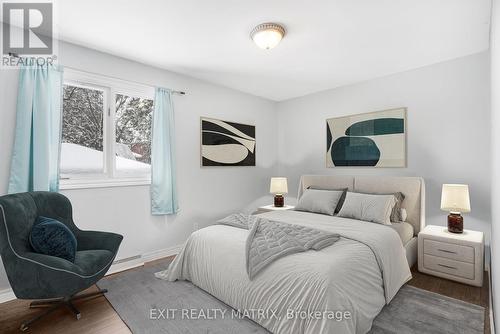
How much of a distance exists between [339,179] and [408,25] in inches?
85.0

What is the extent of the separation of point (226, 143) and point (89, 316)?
2818 millimetres

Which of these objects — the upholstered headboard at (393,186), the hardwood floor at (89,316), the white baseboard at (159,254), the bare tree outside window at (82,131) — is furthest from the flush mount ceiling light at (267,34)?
the white baseboard at (159,254)

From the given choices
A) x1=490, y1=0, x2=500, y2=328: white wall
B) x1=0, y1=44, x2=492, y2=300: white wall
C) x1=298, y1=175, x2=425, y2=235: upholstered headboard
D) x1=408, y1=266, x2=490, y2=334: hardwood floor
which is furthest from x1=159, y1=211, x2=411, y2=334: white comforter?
x1=0, y1=44, x2=492, y2=300: white wall

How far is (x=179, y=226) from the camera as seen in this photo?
11.7ft

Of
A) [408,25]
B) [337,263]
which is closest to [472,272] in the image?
[337,263]

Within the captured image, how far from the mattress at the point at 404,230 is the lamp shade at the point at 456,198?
1.44ft

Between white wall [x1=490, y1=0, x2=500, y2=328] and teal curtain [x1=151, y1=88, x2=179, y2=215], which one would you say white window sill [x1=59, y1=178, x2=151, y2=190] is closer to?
teal curtain [x1=151, y1=88, x2=179, y2=215]

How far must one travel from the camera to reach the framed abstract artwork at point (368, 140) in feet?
11.4

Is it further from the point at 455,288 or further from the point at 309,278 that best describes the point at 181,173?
the point at 455,288

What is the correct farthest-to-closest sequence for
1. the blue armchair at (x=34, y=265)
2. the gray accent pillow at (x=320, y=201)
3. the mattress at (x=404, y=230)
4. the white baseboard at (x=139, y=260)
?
the gray accent pillow at (x=320, y=201) → the white baseboard at (x=139, y=260) → the mattress at (x=404, y=230) → the blue armchair at (x=34, y=265)

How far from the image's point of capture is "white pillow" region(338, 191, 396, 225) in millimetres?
2859

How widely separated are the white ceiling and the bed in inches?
77.1

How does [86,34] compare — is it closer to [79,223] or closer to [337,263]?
[79,223]

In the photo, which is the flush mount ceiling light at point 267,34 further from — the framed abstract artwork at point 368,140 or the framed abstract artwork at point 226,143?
the framed abstract artwork at point 368,140
